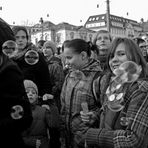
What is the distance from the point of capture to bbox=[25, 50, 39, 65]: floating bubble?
3.99 meters

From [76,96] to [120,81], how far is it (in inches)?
42.5

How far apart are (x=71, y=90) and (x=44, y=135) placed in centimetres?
71

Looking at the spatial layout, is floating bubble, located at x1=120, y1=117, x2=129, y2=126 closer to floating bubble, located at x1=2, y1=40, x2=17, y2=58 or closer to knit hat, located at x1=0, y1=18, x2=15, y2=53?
knit hat, located at x1=0, y1=18, x2=15, y2=53

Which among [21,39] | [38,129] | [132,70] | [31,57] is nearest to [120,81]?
[132,70]

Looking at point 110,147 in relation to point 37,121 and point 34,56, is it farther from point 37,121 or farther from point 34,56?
point 34,56

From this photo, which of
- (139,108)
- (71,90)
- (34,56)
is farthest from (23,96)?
(34,56)

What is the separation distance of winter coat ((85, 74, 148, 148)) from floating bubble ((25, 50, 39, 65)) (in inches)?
79.3

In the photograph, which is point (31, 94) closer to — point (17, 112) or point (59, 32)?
point (17, 112)

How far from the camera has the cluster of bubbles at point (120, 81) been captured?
2122mm

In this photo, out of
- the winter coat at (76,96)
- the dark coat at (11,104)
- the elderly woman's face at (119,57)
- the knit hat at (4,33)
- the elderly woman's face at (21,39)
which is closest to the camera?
the dark coat at (11,104)

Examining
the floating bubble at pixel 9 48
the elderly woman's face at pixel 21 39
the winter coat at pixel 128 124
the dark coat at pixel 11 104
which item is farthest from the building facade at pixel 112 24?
the dark coat at pixel 11 104

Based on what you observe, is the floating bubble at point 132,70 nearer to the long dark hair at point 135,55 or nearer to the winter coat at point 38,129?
the long dark hair at point 135,55

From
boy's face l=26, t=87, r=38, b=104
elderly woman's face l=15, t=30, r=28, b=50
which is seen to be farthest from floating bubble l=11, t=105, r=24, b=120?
elderly woman's face l=15, t=30, r=28, b=50

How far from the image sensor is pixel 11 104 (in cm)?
188
